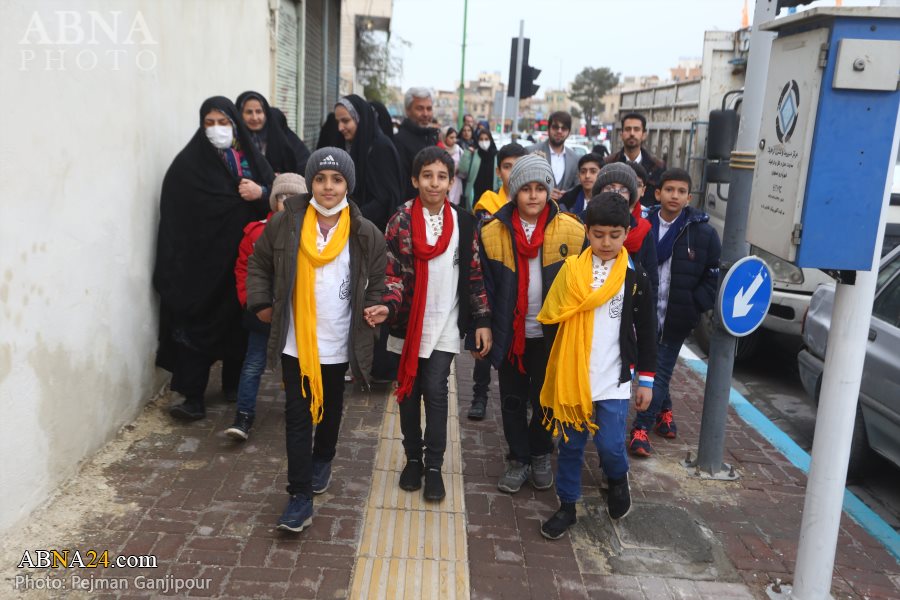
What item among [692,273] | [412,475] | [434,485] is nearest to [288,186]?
[412,475]

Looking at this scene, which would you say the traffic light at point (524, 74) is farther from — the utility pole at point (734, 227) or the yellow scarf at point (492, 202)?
the utility pole at point (734, 227)

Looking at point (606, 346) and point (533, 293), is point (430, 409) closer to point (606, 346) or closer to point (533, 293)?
point (533, 293)

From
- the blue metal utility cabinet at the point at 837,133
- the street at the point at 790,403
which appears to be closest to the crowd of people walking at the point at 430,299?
the blue metal utility cabinet at the point at 837,133

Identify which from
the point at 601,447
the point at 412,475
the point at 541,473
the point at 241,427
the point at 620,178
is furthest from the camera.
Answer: the point at 241,427

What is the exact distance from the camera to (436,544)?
379cm

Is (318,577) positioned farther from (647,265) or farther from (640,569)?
(647,265)

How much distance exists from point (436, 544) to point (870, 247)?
2.28 m

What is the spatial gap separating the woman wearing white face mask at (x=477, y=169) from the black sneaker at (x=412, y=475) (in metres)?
4.88

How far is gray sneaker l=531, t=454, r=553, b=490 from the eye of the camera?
445 centimetres

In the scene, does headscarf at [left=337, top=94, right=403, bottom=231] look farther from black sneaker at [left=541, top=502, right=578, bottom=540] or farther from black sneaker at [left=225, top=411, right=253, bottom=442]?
black sneaker at [left=541, top=502, right=578, bottom=540]

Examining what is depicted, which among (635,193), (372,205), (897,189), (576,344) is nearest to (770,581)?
(576,344)

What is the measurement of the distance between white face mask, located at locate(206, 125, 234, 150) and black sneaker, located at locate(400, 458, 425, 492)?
227cm

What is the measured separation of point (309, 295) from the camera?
146 inches

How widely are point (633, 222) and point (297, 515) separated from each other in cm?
247
